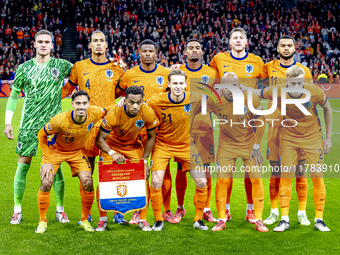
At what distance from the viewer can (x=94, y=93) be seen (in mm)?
5582

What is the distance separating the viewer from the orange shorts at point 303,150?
5062 millimetres

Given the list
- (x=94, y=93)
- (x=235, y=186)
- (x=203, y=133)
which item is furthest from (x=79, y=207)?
(x=235, y=186)

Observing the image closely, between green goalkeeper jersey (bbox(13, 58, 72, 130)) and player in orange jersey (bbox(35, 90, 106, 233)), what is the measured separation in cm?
47

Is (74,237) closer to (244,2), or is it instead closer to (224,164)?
(224,164)

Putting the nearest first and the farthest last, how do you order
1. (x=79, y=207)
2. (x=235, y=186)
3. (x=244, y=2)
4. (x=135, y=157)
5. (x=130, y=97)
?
(x=130, y=97), (x=135, y=157), (x=79, y=207), (x=235, y=186), (x=244, y=2)

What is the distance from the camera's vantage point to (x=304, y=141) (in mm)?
5102

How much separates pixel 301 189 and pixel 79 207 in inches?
123

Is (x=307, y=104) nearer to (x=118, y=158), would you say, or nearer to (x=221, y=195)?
(x=221, y=195)

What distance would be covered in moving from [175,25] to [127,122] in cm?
2443

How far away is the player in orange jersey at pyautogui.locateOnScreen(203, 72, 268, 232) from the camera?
515 centimetres

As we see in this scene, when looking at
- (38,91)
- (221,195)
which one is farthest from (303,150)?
(38,91)

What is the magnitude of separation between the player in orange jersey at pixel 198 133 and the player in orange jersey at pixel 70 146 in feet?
3.48

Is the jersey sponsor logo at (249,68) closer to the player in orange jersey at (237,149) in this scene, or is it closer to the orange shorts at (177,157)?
the player in orange jersey at (237,149)

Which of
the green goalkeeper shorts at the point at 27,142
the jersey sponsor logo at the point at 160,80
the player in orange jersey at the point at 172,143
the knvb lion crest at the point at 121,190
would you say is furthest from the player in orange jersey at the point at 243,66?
the green goalkeeper shorts at the point at 27,142
